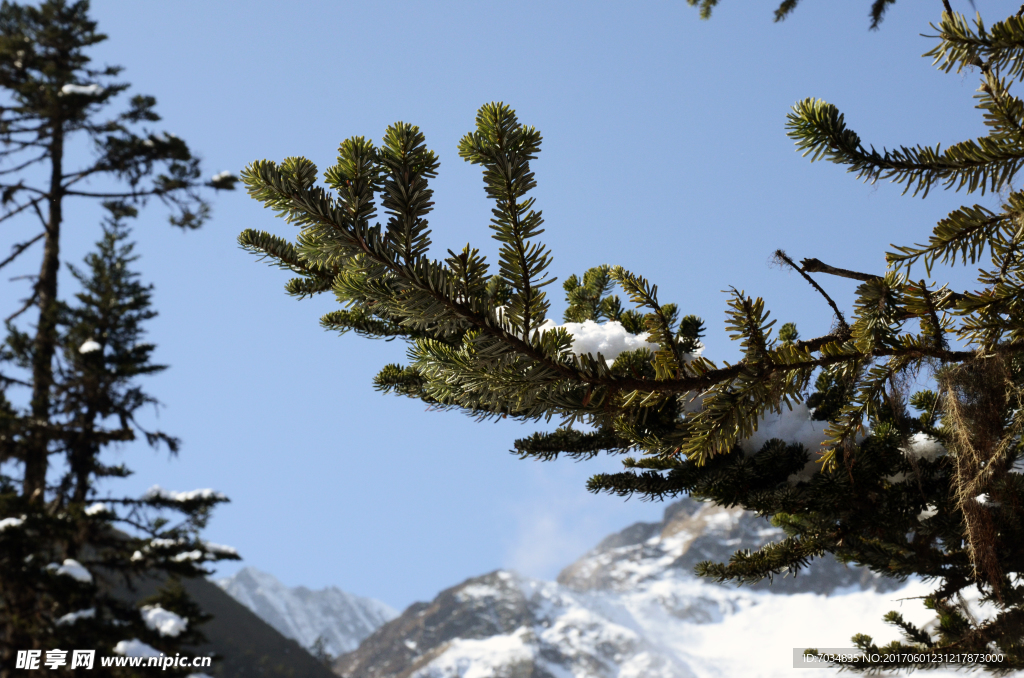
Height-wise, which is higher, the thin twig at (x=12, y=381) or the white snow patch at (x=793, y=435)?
the thin twig at (x=12, y=381)

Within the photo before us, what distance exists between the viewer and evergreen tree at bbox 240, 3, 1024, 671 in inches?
56.9

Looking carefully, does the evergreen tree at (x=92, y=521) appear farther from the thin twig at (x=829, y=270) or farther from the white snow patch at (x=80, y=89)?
the thin twig at (x=829, y=270)

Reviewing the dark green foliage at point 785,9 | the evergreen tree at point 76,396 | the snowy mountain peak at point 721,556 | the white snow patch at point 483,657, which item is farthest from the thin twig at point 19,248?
the white snow patch at point 483,657

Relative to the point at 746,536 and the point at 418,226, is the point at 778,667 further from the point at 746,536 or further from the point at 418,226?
Result: the point at 418,226

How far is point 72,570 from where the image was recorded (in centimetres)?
1023

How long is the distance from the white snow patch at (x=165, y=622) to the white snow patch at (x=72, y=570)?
109cm

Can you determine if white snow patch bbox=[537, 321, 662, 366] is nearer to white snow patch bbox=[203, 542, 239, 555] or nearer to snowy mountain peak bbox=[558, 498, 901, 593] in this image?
white snow patch bbox=[203, 542, 239, 555]

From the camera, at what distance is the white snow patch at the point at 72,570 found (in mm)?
10203

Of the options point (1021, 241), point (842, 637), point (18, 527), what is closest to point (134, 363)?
point (18, 527)

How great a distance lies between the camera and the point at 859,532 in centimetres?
337

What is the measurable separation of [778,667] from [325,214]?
16106 centimetres

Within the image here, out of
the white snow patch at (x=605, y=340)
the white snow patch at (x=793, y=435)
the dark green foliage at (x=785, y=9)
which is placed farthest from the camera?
the dark green foliage at (x=785, y=9)

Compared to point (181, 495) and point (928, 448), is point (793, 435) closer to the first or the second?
point (928, 448)

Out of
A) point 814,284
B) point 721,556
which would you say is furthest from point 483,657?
point 814,284
